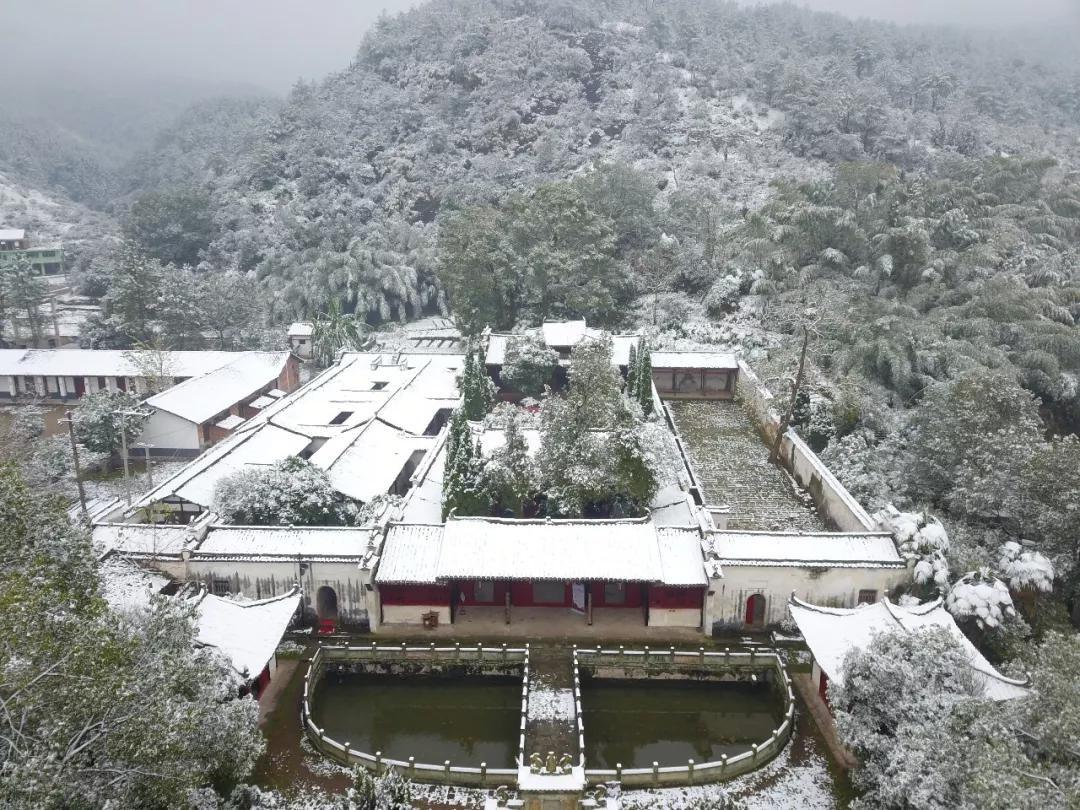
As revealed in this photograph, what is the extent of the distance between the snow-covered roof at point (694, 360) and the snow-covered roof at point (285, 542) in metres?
22.5

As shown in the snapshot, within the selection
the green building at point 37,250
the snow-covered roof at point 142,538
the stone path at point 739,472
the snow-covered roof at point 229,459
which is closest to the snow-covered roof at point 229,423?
the snow-covered roof at point 229,459

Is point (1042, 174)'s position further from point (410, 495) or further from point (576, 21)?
point (576, 21)

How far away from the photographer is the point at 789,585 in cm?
2036

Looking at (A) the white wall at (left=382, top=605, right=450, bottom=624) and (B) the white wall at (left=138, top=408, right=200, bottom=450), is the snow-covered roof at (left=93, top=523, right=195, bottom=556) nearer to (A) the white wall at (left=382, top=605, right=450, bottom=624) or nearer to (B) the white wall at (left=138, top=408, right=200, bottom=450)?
(A) the white wall at (left=382, top=605, right=450, bottom=624)

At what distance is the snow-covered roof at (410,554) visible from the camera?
20.0 meters

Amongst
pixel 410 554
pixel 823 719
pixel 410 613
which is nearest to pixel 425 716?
pixel 410 613

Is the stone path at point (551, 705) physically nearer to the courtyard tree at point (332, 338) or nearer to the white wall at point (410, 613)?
the white wall at point (410, 613)

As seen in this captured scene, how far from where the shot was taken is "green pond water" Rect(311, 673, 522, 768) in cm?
1675

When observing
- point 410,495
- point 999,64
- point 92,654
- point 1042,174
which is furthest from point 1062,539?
point 999,64

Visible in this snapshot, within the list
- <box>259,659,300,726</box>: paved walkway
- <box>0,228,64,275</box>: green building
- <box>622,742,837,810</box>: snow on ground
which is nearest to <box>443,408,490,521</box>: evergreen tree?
<box>259,659,300,726</box>: paved walkway

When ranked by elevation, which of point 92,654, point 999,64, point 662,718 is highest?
point 999,64

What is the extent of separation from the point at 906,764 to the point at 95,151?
14877cm

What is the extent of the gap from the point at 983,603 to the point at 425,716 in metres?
13.9

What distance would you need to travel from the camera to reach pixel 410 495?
24438mm
